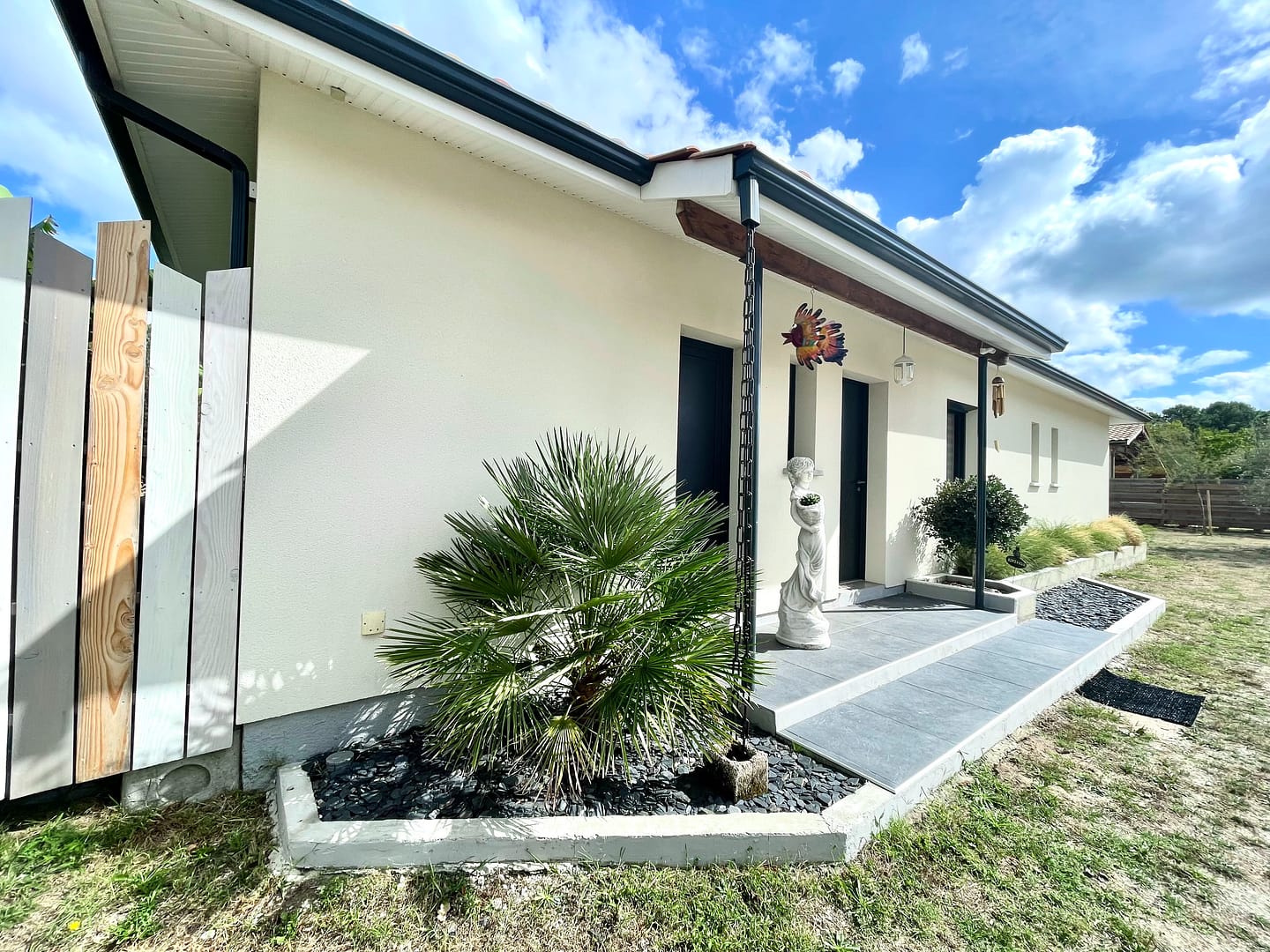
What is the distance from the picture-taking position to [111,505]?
84.5 inches

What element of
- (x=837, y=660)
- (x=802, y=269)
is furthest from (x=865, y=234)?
(x=837, y=660)

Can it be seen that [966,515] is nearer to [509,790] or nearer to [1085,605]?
[1085,605]

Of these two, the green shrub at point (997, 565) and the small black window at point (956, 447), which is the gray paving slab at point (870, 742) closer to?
the green shrub at point (997, 565)

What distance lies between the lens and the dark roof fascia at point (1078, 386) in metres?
8.10

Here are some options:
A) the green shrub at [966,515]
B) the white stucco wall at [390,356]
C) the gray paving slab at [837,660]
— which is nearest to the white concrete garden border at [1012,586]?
the green shrub at [966,515]

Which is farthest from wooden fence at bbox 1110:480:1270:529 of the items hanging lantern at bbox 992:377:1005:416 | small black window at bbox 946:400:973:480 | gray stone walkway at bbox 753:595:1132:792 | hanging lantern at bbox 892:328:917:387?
gray stone walkway at bbox 753:595:1132:792

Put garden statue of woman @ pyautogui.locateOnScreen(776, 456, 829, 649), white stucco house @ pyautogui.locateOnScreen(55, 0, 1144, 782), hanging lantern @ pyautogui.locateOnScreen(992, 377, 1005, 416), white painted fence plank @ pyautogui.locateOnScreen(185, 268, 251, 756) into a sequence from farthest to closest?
hanging lantern @ pyautogui.locateOnScreen(992, 377, 1005, 416) < garden statue of woman @ pyautogui.locateOnScreen(776, 456, 829, 649) < white stucco house @ pyautogui.locateOnScreen(55, 0, 1144, 782) < white painted fence plank @ pyautogui.locateOnScreen(185, 268, 251, 756)

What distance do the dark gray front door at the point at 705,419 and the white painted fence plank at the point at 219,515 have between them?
10.3 feet

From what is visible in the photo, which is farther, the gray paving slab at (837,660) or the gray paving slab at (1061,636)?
the gray paving slab at (1061,636)

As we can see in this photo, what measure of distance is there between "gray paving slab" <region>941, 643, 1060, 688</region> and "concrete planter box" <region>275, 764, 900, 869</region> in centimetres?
253

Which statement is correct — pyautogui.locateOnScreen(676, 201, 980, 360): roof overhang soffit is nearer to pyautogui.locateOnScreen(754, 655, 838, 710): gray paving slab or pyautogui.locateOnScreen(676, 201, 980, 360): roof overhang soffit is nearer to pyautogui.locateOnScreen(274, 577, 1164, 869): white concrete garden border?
pyautogui.locateOnScreen(754, 655, 838, 710): gray paving slab

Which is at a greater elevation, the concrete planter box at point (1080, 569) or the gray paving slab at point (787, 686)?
the concrete planter box at point (1080, 569)

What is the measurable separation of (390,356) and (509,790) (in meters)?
2.33

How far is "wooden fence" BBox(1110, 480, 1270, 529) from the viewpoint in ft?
55.6
